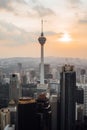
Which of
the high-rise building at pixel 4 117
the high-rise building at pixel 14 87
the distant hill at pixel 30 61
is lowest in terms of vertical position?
the high-rise building at pixel 4 117

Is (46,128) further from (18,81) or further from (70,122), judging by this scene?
(18,81)

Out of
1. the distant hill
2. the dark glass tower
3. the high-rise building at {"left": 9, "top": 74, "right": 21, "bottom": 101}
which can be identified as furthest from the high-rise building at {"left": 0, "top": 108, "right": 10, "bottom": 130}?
the distant hill

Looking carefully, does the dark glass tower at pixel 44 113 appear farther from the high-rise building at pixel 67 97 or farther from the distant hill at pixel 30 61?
the distant hill at pixel 30 61

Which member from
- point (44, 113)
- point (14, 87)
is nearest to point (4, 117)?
point (44, 113)

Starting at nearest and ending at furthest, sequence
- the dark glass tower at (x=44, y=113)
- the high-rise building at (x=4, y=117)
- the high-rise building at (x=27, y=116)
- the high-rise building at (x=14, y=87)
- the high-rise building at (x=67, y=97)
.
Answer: the high-rise building at (x=27, y=116)
the dark glass tower at (x=44, y=113)
the high-rise building at (x=67, y=97)
the high-rise building at (x=4, y=117)
the high-rise building at (x=14, y=87)

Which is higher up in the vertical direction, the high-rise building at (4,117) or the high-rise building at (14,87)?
the high-rise building at (14,87)

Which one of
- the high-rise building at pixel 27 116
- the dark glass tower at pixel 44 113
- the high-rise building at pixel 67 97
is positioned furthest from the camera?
the high-rise building at pixel 67 97

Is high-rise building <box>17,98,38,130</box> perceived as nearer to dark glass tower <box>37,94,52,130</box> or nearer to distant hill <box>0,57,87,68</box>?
dark glass tower <box>37,94,52,130</box>

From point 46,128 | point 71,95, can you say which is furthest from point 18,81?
point 46,128

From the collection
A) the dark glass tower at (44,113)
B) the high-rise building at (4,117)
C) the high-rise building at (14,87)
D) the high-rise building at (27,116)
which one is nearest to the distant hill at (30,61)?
the high-rise building at (14,87)
